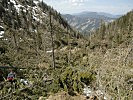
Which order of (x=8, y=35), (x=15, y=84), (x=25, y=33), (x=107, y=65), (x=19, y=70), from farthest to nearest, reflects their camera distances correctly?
(x=25, y=33)
(x=8, y=35)
(x=19, y=70)
(x=15, y=84)
(x=107, y=65)

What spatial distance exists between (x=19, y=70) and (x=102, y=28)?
306 ft

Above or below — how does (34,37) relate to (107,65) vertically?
→ below

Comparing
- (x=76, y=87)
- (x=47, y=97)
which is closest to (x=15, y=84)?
(x=47, y=97)

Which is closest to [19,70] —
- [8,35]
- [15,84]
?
[15,84]

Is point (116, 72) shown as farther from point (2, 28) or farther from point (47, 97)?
point (2, 28)

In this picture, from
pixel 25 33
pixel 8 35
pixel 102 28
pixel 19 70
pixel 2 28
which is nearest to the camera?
pixel 19 70

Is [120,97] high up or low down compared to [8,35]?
up

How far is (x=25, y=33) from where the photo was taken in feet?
220

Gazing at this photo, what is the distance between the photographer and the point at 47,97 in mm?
15914

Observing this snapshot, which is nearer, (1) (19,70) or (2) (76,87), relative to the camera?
(2) (76,87)

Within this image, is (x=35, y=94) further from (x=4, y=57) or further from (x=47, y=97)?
(x=4, y=57)

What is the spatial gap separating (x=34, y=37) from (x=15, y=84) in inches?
1877

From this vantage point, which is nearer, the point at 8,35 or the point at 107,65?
the point at 107,65

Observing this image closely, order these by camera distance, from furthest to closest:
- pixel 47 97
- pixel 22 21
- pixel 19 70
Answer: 1. pixel 22 21
2. pixel 19 70
3. pixel 47 97
